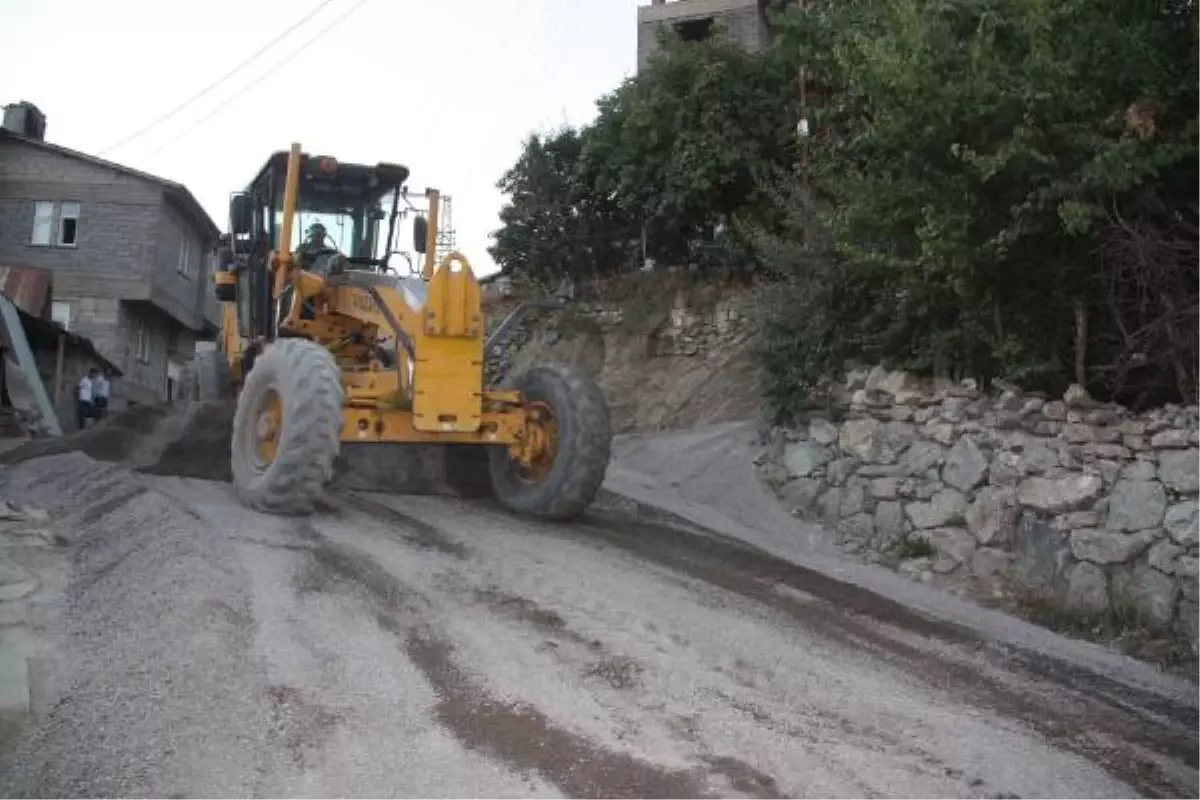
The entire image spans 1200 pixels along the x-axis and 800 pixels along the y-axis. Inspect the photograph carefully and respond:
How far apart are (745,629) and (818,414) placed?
4362mm

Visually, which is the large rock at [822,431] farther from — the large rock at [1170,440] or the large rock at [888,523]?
the large rock at [1170,440]

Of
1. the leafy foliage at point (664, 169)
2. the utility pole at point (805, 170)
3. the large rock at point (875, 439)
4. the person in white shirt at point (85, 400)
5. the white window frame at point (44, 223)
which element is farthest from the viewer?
the white window frame at point (44, 223)

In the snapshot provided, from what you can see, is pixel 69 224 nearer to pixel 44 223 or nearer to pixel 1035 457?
pixel 44 223

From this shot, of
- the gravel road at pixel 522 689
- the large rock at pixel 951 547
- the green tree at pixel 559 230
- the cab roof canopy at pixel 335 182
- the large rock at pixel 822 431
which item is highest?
the green tree at pixel 559 230

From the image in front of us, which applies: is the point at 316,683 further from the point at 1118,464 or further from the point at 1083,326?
the point at 1083,326

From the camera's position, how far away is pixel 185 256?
108 feet

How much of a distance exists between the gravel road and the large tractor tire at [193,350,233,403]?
232 inches

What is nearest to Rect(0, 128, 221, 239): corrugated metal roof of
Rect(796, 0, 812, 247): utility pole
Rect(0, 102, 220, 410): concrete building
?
Rect(0, 102, 220, 410): concrete building

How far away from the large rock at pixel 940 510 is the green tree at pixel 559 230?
33.2 ft

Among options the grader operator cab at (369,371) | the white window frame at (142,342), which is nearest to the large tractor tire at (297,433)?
the grader operator cab at (369,371)

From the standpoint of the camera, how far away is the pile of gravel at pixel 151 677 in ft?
12.6

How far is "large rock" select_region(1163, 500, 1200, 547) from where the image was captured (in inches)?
281

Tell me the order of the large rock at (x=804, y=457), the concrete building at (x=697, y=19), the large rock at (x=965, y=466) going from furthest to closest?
1. the concrete building at (x=697, y=19)
2. the large rock at (x=804, y=457)
3. the large rock at (x=965, y=466)

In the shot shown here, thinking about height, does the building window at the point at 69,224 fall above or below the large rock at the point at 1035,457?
above
